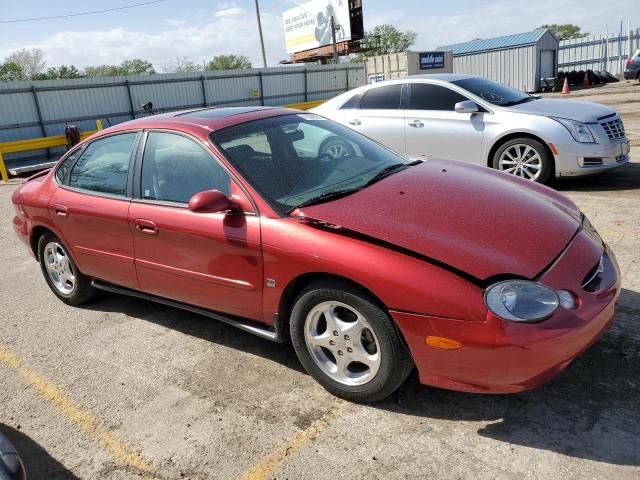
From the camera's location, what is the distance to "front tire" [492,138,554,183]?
661 cm

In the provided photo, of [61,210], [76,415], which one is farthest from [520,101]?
[76,415]

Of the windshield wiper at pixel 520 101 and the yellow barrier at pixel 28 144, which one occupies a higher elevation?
the windshield wiper at pixel 520 101

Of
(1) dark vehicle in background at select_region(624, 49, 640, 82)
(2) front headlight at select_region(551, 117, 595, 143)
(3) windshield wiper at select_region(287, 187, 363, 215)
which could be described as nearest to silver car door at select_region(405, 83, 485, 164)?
(2) front headlight at select_region(551, 117, 595, 143)

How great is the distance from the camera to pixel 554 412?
2.67 m

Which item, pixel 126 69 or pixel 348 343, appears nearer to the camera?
pixel 348 343

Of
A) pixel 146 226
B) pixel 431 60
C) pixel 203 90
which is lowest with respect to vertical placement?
pixel 146 226

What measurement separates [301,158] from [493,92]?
4.76 metres

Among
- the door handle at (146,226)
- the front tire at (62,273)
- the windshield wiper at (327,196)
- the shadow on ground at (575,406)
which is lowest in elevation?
the shadow on ground at (575,406)

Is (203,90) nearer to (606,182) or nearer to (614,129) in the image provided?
→ (606,182)

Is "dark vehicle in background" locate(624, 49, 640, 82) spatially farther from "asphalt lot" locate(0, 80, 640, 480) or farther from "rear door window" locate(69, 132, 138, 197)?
"rear door window" locate(69, 132, 138, 197)

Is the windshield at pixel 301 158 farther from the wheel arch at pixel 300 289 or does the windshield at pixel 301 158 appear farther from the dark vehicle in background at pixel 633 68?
the dark vehicle in background at pixel 633 68

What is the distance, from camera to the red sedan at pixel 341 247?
2.43 m

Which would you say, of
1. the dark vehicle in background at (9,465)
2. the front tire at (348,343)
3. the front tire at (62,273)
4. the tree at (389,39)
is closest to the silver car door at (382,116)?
the front tire at (62,273)

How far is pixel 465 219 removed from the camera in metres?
2.84
